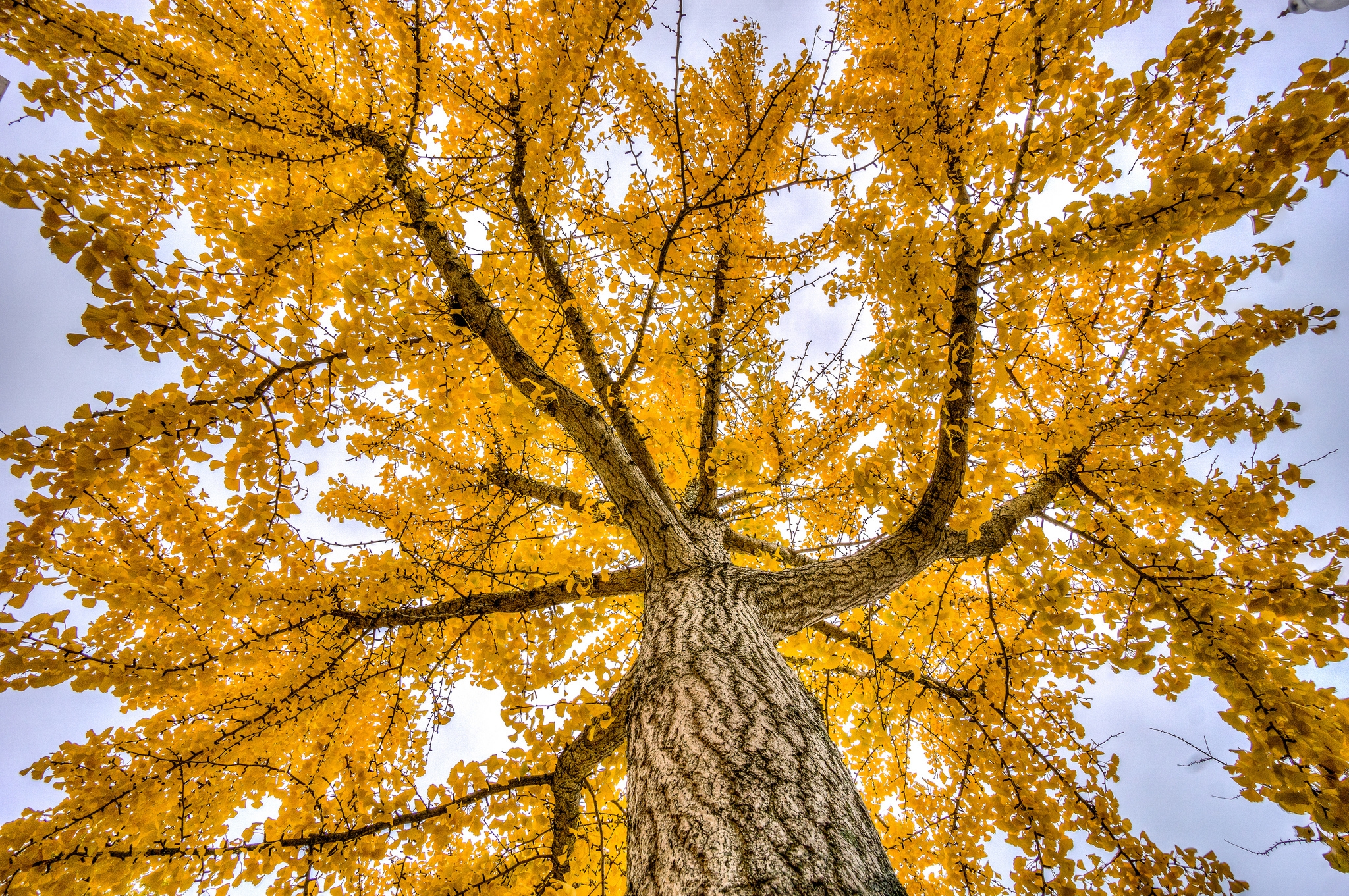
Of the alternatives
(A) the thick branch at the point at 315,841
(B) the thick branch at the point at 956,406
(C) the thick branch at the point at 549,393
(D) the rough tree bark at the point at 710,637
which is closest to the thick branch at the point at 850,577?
(D) the rough tree bark at the point at 710,637

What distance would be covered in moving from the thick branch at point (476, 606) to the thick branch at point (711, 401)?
3.86ft

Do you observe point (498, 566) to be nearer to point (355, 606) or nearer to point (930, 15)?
point (355, 606)

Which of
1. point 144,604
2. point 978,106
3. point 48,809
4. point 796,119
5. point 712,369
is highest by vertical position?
point 796,119

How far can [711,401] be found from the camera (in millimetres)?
3859

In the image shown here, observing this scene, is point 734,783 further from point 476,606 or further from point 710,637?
point 476,606

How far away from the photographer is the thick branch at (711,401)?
369 centimetres

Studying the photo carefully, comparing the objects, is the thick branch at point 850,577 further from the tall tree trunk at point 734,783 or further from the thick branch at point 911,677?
the tall tree trunk at point 734,783

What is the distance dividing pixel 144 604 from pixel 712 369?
3623 mm

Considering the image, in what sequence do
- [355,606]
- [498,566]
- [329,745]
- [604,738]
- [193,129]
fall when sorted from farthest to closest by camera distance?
[498,566], [329,745], [355,606], [193,129], [604,738]

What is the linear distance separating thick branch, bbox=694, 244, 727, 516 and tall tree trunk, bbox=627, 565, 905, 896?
1789 mm

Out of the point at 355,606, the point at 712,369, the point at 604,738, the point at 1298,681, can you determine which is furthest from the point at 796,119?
the point at 355,606

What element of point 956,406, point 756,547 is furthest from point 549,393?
point 756,547

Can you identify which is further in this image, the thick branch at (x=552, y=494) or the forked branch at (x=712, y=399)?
the forked branch at (x=712, y=399)

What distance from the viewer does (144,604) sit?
2250mm
